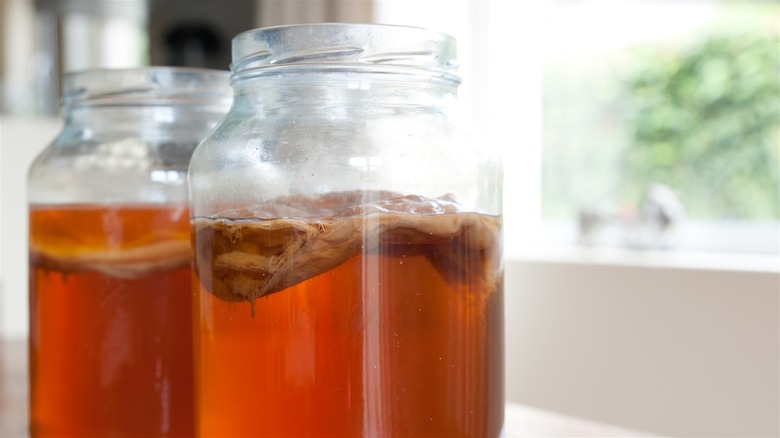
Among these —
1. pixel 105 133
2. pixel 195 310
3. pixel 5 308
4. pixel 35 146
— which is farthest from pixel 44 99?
pixel 195 310

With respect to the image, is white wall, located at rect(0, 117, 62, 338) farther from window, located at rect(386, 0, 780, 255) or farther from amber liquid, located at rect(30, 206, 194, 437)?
amber liquid, located at rect(30, 206, 194, 437)

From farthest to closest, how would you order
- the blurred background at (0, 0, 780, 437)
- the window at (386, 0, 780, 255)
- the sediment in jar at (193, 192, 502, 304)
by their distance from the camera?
the window at (386, 0, 780, 255)
the blurred background at (0, 0, 780, 437)
the sediment in jar at (193, 192, 502, 304)

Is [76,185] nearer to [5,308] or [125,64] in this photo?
[5,308]

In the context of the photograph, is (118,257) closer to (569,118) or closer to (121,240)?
(121,240)

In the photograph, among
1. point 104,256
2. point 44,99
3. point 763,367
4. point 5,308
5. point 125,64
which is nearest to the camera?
point 104,256

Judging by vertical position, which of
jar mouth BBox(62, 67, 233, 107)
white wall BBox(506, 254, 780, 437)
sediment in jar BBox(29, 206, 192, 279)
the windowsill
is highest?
jar mouth BBox(62, 67, 233, 107)

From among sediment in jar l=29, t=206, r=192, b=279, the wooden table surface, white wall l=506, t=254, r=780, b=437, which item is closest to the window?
white wall l=506, t=254, r=780, b=437

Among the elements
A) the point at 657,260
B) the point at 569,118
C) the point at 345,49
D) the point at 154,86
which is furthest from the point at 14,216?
the point at 345,49
